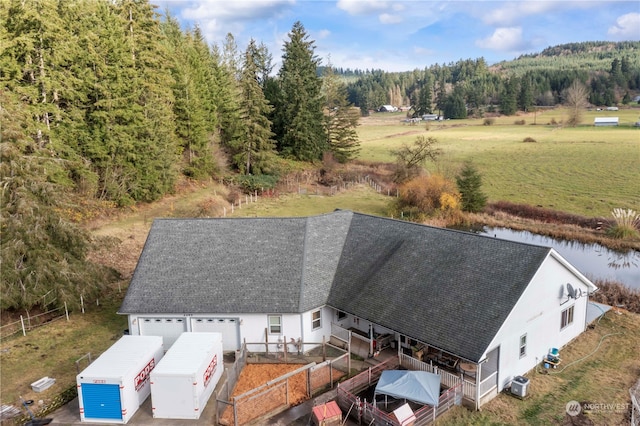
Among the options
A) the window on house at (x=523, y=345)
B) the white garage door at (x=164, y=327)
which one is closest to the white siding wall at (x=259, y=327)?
the white garage door at (x=164, y=327)

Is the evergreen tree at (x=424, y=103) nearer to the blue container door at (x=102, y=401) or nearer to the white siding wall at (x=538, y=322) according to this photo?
the white siding wall at (x=538, y=322)

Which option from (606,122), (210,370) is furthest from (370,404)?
(606,122)

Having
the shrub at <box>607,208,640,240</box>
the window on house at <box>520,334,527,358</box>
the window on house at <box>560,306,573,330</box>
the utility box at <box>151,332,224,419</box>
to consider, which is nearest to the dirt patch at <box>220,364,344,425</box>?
the utility box at <box>151,332,224,419</box>

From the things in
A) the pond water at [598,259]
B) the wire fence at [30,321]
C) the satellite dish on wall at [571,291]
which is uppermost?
the satellite dish on wall at [571,291]

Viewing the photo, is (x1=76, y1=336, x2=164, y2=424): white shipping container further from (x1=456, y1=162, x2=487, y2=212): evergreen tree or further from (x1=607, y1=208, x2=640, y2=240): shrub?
(x1=607, y1=208, x2=640, y2=240): shrub

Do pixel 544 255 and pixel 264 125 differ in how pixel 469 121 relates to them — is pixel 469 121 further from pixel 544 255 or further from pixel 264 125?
pixel 544 255
